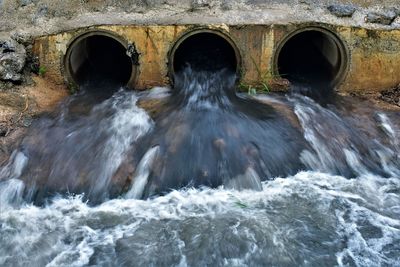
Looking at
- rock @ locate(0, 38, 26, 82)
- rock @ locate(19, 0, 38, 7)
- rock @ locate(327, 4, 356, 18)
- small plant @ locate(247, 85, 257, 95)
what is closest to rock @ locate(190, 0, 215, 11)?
small plant @ locate(247, 85, 257, 95)

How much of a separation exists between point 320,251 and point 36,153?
3.74 meters

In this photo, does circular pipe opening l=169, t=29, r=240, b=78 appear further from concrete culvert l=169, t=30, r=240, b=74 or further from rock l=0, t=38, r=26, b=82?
rock l=0, t=38, r=26, b=82

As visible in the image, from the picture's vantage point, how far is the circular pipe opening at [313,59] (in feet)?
26.5

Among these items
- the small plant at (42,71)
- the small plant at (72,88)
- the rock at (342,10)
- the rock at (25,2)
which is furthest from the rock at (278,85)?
the rock at (25,2)

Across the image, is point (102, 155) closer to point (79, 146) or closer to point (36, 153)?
point (79, 146)

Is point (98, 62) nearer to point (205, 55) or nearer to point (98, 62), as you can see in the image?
point (98, 62)

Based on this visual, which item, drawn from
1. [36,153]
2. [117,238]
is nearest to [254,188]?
[117,238]

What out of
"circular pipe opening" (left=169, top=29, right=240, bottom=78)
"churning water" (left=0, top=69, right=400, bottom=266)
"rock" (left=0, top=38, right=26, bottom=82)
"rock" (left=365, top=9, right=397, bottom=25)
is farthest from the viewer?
"circular pipe opening" (left=169, top=29, right=240, bottom=78)

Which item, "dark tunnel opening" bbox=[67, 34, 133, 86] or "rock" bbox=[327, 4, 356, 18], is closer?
"rock" bbox=[327, 4, 356, 18]

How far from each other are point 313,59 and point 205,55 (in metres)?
1.89

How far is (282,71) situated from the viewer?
8.74 metres

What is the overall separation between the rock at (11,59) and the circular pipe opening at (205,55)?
225cm

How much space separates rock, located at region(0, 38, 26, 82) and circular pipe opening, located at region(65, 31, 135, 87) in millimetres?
670

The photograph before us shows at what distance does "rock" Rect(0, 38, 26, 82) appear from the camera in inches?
306
